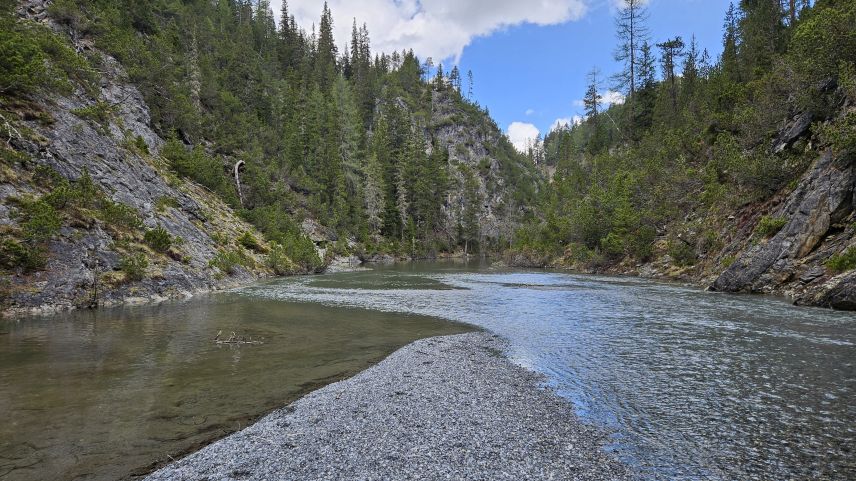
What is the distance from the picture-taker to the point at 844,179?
2364 centimetres

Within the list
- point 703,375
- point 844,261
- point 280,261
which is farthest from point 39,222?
point 844,261

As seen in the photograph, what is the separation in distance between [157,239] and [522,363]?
2664cm

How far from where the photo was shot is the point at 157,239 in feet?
94.8

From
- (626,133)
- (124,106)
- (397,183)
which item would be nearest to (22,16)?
(124,106)

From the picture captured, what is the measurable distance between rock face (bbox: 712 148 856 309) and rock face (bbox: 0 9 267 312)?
1456 inches

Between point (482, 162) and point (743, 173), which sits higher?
point (482, 162)

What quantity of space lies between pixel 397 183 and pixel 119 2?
5928 cm

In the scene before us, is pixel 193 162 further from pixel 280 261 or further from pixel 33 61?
pixel 33 61

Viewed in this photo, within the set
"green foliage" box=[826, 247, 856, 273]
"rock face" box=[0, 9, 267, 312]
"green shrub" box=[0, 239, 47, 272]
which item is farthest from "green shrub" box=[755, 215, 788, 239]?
"green shrub" box=[0, 239, 47, 272]

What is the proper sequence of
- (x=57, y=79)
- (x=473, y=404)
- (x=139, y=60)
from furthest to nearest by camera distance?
(x=139, y=60)
(x=57, y=79)
(x=473, y=404)

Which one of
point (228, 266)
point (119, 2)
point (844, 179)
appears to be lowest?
point (228, 266)

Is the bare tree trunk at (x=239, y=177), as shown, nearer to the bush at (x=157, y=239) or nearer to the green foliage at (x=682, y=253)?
the bush at (x=157, y=239)

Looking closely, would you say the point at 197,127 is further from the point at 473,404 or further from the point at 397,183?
the point at 473,404

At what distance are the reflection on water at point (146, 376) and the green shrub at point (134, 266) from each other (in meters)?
4.50
